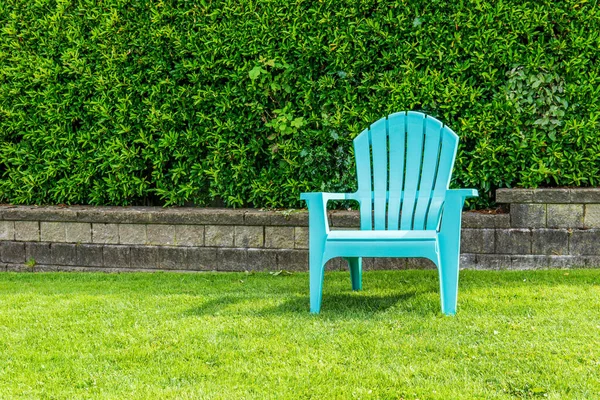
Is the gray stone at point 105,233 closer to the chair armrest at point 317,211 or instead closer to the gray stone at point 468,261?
the chair armrest at point 317,211

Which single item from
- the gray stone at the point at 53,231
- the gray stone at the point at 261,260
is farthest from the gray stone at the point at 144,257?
the gray stone at the point at 261,260

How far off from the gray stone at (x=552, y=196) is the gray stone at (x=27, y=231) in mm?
3949

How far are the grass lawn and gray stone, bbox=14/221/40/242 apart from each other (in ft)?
3.55

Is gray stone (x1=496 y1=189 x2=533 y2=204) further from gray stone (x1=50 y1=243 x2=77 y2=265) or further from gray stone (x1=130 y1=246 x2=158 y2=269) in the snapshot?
gray stone (x1=50 y1=243 x2=77 y2=265)

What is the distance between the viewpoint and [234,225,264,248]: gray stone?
5.08 metres

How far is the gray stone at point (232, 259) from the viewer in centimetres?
511

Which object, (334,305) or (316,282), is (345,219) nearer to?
(334,305)

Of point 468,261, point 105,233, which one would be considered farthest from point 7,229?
point 468,261

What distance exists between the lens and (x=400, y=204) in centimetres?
418

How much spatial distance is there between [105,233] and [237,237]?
1.12 metres

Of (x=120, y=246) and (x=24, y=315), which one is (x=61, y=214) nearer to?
(x=120, y=246)

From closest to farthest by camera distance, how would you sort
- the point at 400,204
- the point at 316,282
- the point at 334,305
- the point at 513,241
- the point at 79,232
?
1. the point at 316,282
2. the point at 334,305
3. the point at 400,204
4. the point at 513,241
5. the point at 79,232

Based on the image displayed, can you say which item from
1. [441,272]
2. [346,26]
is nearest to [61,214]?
[346,26]

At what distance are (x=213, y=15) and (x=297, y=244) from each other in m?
1.90
